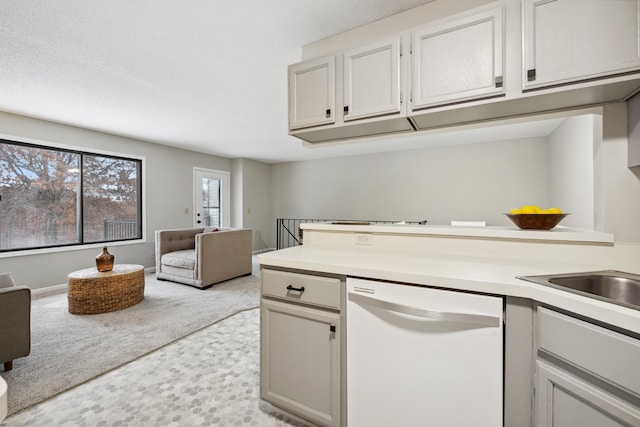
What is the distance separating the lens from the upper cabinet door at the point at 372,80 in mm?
1688

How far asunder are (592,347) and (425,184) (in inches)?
208

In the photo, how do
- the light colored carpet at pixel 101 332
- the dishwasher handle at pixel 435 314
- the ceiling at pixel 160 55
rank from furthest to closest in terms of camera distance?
the light colored carpet at pixel 101 332, the ceiling at pixel 160 55, the dishwasher handle at pixel 435 314

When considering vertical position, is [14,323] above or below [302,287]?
below

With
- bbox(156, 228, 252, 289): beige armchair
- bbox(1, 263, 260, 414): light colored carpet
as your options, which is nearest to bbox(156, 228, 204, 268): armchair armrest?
bbox(156, 228, 252, 289): beige armchair

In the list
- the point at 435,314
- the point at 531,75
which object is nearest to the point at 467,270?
the point at 435,314

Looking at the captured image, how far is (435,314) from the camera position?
112 cm

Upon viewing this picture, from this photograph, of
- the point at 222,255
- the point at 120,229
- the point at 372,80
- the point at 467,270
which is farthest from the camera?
the point at 120,229

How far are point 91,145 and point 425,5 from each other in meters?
4.96

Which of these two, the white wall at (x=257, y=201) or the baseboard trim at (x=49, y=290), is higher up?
the white wall at (x=257, y=201)

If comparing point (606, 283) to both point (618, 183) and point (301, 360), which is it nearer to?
point (618, 183)

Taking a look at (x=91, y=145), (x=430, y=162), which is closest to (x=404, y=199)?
(x=430, y=162)

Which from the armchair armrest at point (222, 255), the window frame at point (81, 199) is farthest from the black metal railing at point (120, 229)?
the armchair armrest at point (222, 255)

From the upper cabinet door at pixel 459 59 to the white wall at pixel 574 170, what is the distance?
7.11 ft

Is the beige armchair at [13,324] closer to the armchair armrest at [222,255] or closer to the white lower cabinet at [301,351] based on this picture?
the white lower cabinet at [301,351]
